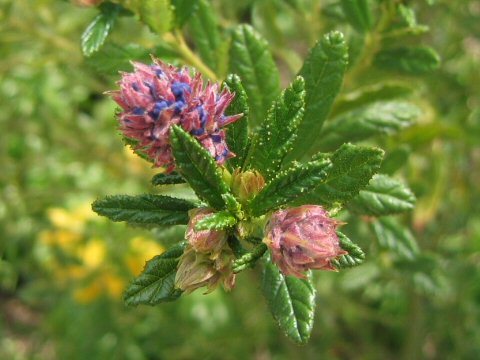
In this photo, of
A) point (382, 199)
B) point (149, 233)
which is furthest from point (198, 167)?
point (149, 233)

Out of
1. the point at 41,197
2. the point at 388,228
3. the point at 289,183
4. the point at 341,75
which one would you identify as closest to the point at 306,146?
the point at 341,75

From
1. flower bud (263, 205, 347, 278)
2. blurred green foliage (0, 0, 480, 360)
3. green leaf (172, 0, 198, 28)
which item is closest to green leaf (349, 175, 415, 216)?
flower bud (263, 205, 347, 278)

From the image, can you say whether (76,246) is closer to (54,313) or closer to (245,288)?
(54,313)

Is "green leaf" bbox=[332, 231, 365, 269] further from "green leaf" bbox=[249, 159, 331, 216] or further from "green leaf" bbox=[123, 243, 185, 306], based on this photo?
"green leaf" bbox=[123, 243, 185, 306]

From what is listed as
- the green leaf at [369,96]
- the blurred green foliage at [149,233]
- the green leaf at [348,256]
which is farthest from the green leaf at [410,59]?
the green leaf at [348,256]

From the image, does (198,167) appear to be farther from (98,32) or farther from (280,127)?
(98,32)

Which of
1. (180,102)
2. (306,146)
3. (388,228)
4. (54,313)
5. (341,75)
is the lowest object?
(54,313)

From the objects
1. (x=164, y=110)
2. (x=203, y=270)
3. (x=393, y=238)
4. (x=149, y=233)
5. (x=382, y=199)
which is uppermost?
(x=164, y=110)
